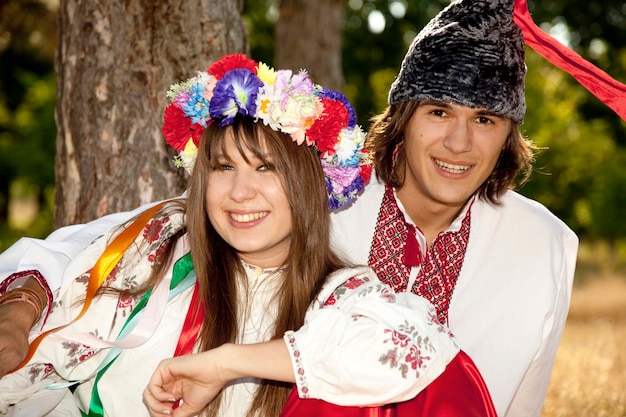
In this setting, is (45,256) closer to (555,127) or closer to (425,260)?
(425,260)

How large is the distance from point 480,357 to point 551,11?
25.2 ft

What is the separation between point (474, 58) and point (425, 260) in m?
0.84

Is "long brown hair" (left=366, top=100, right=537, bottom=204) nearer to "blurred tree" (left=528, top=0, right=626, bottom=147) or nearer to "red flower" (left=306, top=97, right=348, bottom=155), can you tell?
"red flower" (left=306, top=97, right=348, bottom=155)

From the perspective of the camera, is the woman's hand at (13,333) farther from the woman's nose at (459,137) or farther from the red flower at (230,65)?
the woman's nose at (459,137)

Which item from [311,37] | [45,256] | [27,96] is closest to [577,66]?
[45,256]

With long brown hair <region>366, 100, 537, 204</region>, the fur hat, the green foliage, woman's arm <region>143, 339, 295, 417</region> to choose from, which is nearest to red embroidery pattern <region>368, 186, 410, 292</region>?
long brown hair <region>366, 100, 537, 204</region>

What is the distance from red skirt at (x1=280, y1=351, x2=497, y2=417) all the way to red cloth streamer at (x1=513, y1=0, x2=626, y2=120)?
1.38 m

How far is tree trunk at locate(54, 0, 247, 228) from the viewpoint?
12.5ft

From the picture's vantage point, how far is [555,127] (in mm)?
14445

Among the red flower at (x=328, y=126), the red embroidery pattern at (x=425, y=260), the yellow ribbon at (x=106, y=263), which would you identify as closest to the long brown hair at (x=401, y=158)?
the red embroidery pattern at (x=425, y=260)

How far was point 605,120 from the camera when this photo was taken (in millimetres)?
18641

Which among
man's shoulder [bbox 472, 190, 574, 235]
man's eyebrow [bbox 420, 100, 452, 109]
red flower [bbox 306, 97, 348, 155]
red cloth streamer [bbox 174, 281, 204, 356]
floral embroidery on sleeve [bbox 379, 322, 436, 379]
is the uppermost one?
man's eyebrow [bbox 420, 100, 452, 109]

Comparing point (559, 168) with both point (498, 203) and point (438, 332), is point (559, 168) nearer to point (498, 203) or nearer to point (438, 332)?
point (498, 203)

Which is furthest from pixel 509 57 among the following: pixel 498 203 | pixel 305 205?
pixel 305 205
